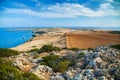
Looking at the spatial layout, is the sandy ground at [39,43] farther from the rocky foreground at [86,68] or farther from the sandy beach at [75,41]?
the rocky foreground at [86,68]

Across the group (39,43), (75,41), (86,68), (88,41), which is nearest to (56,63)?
(86,68)

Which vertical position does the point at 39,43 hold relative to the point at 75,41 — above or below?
below

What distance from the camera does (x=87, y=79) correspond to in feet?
34.9

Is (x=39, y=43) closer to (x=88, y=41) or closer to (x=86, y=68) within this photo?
→ (x=88, y=41)

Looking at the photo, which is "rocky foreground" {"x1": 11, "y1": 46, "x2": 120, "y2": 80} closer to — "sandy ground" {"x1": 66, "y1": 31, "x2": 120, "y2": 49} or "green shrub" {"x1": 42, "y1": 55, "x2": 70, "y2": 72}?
"green shrub" {"x1": 42, "y1": 55, "x2": 70, "y2": 72}

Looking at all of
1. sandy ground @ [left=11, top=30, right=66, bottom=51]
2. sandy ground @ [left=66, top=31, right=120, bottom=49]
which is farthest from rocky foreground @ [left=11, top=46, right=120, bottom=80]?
sandy ground @ [left=11, top=30, right=66, bottom=51]

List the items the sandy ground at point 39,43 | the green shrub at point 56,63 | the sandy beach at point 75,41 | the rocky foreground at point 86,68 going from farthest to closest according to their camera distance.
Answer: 1. the sandy ground at point 39,43
2. the sandy beach at point 75,41
3. the green shrub at point 56,63
4. the rocky foreground at point 86,68

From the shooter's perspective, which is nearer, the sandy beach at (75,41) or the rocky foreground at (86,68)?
the rocky foreground at (86,68)

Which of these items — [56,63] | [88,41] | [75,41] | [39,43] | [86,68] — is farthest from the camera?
[39,43]

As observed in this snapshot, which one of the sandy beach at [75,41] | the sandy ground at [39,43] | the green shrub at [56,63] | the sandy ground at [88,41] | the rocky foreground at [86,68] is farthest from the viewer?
the sandy ground at [39,43]

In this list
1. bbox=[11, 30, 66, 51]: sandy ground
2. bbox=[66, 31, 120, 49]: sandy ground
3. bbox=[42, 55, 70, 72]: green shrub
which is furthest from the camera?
bbox=[11, 30, 66, 51]: sandy ground

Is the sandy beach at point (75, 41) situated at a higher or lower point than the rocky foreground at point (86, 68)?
lower

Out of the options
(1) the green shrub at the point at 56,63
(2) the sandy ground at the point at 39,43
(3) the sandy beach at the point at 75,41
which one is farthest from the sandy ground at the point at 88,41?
(1) the green shrub at the point at 56,63

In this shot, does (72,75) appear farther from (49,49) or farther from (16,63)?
(49,49)
